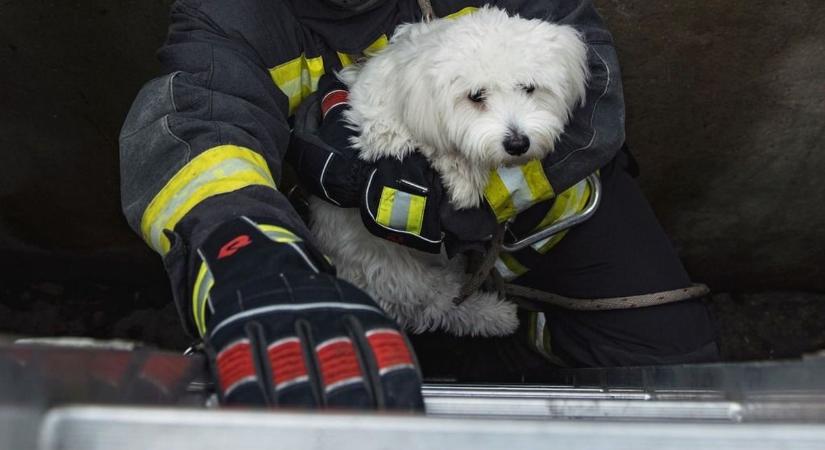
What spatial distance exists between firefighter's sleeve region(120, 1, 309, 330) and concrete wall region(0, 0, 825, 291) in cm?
60

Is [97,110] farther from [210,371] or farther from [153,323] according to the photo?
[210,371]

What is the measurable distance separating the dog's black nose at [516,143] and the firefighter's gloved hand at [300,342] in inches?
25.5

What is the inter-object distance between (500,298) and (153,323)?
1.23 m

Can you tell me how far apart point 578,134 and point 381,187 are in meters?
0.43

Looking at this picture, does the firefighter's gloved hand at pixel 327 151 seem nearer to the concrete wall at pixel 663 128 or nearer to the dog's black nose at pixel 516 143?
the dog's black nose at pixel 516 143

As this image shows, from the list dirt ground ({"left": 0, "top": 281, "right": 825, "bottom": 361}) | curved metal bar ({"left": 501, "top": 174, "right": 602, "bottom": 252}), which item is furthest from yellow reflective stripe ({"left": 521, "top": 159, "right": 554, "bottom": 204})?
dirt ground ({"left": 0, "top": 281, "right": 825, "bottom": 361})

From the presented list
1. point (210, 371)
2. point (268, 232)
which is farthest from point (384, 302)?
A: point (210, 371)

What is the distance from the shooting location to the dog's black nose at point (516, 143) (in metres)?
1.32

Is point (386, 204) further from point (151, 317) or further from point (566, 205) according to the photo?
point (151, 317)

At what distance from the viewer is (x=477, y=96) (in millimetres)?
1375

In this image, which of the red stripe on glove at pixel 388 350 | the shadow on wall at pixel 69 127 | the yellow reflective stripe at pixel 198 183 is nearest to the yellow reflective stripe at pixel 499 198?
the yellow reflective stripe at pixel 198 183

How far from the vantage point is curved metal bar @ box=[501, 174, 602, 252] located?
1.46 meters

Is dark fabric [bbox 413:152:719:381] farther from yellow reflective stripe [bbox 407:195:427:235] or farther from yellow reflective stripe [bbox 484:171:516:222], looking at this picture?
yellow reflective stripe [bbox 407:195:427:235]

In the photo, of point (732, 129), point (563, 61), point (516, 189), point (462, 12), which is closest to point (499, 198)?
point (516, 189)
